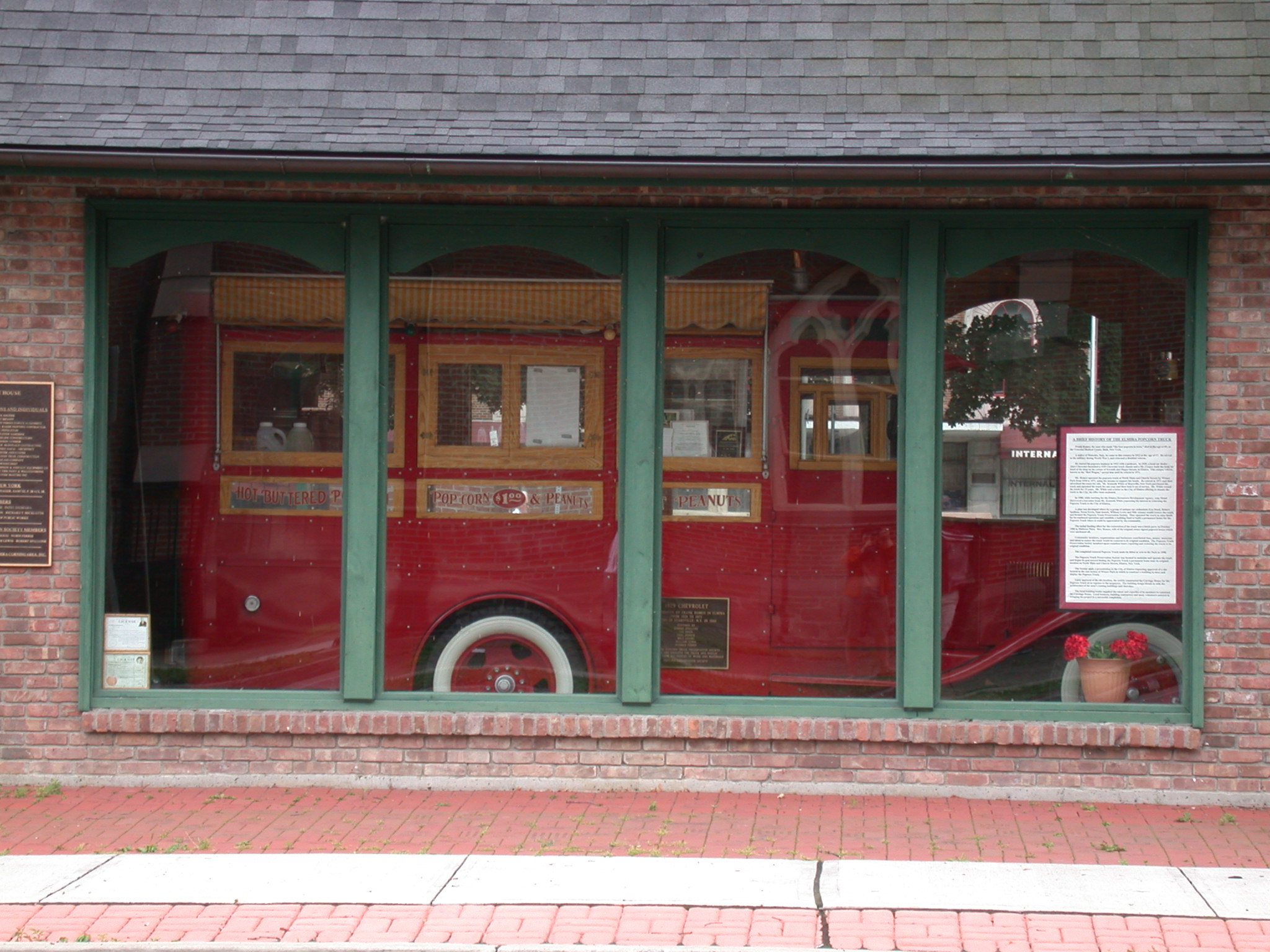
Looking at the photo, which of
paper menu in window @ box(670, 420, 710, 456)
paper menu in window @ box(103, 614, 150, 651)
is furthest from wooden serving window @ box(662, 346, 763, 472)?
paper menu in window @ box(103, 614, 150, 651)

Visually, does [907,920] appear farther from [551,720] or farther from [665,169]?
[665,169]

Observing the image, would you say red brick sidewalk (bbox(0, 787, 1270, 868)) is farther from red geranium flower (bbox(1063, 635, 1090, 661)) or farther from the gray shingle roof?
the gray shingle roof

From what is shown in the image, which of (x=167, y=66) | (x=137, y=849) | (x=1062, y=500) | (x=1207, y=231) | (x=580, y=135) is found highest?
(x=167, y=66)

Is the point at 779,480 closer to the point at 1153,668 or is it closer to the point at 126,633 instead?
the point at 1153,668

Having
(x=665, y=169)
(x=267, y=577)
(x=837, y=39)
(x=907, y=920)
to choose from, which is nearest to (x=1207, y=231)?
(x=837, y=39)

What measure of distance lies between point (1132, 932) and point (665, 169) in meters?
3.98

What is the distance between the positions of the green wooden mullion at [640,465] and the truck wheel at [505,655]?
16.5 inches

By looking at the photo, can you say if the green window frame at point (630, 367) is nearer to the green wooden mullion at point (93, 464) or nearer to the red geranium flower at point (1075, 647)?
the green wooden mullion at point (93, 464)

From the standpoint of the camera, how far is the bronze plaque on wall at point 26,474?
22.9 ft

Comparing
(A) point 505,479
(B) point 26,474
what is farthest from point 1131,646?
(B) point 26,474

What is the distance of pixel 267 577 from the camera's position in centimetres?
744

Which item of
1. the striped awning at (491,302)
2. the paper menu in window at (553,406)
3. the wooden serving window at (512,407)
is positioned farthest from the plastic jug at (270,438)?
the paper menu in window at (553,406)

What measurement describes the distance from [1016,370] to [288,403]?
3999 mm

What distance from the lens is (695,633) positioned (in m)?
7.25
